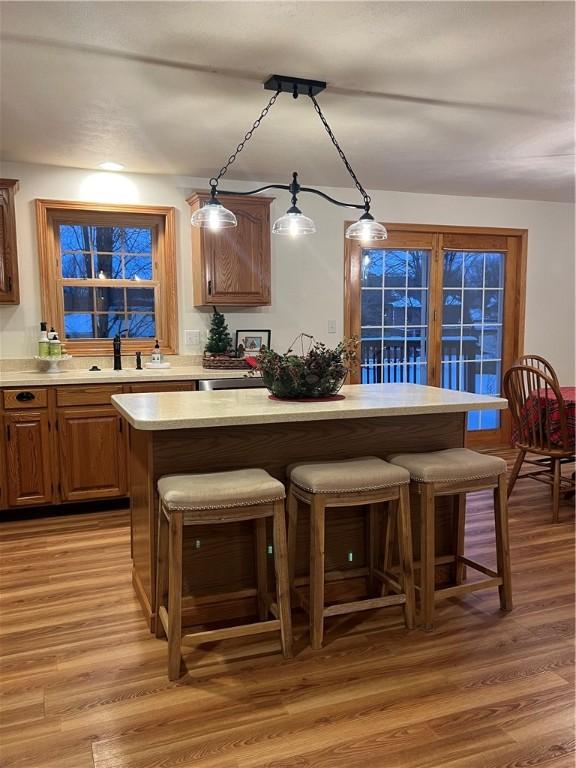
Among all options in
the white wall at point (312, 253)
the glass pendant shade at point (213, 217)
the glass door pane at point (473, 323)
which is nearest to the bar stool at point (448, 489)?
the glass pendant shade at point (213, 217)

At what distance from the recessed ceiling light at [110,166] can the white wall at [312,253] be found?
97 millimetres

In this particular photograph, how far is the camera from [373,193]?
17.3ft

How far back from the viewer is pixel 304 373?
268 cm

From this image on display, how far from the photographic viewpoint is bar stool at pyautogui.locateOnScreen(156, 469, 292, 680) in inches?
82.9

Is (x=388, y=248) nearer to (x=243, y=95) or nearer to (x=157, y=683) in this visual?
(x=243, y=95)

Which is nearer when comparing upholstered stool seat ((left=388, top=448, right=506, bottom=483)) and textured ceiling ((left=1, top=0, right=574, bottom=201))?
textured ceiling ((left=1, top=0, right=574, bottom=201))

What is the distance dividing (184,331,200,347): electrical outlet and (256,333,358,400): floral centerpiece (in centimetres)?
217

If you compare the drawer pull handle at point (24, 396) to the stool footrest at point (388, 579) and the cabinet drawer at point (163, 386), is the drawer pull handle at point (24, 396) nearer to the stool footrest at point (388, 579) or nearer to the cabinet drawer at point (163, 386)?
the cabinet drawer at point (163, 386)

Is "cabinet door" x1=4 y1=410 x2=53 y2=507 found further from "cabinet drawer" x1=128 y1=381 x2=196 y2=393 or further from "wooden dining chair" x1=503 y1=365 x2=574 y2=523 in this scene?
"wooden dining chair" x1=503 y1=365 x2=574 y2=523

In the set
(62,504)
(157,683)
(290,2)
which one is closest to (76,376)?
(62,504)

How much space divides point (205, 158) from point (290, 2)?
211 cm

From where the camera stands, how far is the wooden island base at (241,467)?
247 centimetres

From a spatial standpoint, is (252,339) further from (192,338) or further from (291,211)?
(291,211)

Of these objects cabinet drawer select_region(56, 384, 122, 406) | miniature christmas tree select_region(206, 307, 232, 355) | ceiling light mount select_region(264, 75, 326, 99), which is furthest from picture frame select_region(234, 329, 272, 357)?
ceiling light mount select_region(264, 75, 326, 99)
